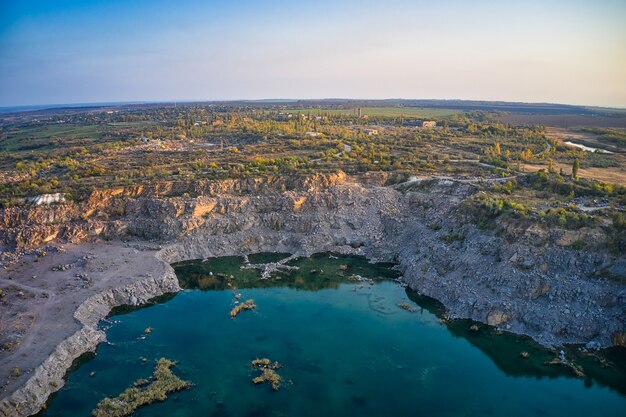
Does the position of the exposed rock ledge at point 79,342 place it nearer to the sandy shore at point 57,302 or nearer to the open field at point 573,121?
the sandy shore at point 57,302

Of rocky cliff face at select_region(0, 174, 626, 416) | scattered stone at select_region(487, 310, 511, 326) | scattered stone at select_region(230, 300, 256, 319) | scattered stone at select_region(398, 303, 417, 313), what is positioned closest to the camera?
rocky cliff face at select_region(0, 174, 626, 416)

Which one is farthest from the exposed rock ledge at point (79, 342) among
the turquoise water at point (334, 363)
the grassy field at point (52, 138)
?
the grassy field at point (52, 138)

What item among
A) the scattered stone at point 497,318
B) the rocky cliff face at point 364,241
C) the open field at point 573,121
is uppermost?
the open field at point 573,121

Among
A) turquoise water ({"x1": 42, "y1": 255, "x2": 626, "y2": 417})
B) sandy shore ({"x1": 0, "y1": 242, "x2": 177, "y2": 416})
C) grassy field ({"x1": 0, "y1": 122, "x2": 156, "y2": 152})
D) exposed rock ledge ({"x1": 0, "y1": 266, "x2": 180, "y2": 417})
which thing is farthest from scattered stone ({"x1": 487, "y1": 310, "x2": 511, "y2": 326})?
grassy field ({"x1": 0, "y1": 122, "x2": 156, "y2": 152})

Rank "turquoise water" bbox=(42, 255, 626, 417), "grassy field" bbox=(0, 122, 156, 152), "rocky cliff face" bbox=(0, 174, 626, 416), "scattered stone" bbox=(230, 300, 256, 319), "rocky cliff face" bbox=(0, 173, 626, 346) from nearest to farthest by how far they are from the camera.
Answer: "turquoise water" bbox=(42, 255, 626, 417)
"rocky cliff face" bbox=(0, 174, 626, 416)
"rocky cliff face" bbox=(0, 173, 626, 346)
"scattered stone" bbox=(230, 300, 256, 319)
"grassy field" bbox=(0, 122, 156, 152)

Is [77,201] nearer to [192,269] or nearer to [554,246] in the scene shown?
[192,269]

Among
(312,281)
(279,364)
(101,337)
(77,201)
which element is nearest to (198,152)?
(77,201)

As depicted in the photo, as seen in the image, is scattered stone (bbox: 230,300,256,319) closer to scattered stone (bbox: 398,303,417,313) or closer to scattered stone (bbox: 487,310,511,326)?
scattered stone (bbox: 398,303,417,313)
